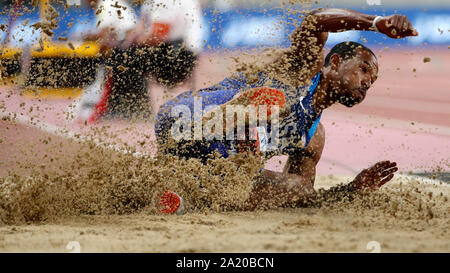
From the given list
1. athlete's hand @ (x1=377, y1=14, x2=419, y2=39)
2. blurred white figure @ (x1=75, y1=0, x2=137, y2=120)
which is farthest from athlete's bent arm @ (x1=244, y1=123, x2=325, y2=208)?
blurred white figure @ (x1=75, y1=0, x2=137, y2=120)

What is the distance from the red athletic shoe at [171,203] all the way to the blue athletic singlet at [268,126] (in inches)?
16.8

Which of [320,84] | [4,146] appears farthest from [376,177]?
[4,146]

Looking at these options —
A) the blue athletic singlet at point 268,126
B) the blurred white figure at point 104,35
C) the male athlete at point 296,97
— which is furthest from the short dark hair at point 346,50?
the blurred white figure at point 104,35

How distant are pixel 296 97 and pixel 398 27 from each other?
1.01 metres

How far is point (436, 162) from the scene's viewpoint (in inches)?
252

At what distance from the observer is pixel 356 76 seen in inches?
159

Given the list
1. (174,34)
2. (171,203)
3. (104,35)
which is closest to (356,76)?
(171,203)

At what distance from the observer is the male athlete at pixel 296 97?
4.03m

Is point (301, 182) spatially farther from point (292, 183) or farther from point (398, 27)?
point (398, 27)

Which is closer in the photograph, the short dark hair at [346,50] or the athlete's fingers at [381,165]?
the short dark hair at [346,50]

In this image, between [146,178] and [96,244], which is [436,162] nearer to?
[146,178]

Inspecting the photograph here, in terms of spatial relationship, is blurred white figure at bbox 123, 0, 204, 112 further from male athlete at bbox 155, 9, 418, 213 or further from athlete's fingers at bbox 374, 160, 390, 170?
athlete's fingers at bbox 374, 160, 390, 170

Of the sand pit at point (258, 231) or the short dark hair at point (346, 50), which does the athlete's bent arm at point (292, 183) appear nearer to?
the sand pit at point (258, 231)

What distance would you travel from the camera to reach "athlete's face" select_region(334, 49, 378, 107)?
13.2 feet
